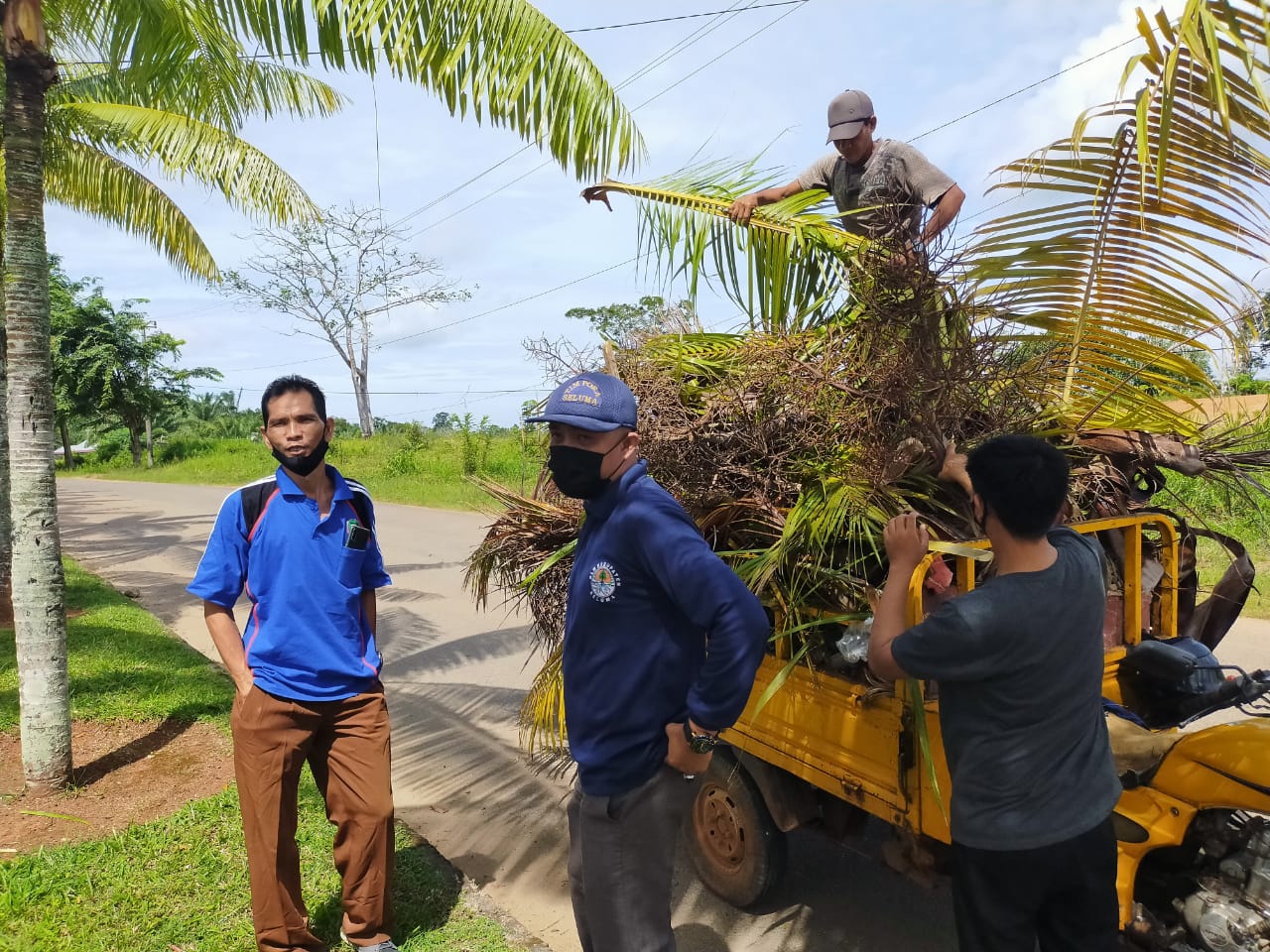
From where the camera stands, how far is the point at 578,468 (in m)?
2.18

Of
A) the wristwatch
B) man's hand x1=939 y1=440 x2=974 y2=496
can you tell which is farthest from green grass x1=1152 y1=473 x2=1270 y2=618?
the wristwatch

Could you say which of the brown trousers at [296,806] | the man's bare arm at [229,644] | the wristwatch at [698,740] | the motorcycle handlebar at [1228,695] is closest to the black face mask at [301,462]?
the man's bare arm at [229,644]

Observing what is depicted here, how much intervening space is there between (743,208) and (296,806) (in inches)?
112

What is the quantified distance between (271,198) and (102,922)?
6.96 metres

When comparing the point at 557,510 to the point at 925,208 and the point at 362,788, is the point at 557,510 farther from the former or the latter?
the point at 925,208

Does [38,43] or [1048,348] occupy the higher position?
[38,43]

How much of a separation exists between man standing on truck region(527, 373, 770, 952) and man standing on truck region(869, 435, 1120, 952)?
1.63 ft

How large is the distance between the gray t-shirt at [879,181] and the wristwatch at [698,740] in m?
1.77

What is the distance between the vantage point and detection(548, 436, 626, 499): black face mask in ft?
7.12

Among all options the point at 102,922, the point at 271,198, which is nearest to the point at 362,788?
the point at 102,922

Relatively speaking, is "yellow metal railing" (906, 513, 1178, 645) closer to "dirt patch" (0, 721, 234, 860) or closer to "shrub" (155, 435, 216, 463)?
"dirt patch" (0, 721, 234, 860)

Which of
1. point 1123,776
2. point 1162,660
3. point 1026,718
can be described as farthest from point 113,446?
point 1026,718

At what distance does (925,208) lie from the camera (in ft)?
10.8

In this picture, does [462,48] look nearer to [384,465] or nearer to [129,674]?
[129,674]
